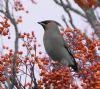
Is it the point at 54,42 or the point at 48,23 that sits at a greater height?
the point at 48,23

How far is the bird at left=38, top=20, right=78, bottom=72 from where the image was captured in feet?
17.8

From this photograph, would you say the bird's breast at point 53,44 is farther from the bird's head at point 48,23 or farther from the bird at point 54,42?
the bird's head at point 48,23

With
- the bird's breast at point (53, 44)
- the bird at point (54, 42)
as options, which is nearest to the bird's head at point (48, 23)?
the bird at point (54, 42)

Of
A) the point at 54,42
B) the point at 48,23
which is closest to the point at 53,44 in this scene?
the point at 54,42

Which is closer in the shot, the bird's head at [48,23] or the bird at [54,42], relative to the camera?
the bird at [54,42]

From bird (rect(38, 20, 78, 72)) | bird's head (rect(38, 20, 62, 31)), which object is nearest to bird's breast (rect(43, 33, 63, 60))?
bird (rect(38, 20, 78, 72))

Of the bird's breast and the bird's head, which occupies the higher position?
the bird's head

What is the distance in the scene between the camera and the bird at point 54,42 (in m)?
5.44

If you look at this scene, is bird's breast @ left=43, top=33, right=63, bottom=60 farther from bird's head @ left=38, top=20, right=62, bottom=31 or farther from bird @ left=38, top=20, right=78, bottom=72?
bird's head @ left=38, top=20, right=62, bottom=31

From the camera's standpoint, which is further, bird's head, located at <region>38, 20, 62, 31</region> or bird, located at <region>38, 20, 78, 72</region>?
bird's head, located at <region>38, 20, 62, 31</region>

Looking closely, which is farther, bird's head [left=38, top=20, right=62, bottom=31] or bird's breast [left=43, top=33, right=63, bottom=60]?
bird's head [left=38, top=20, right=62, bottom=31]

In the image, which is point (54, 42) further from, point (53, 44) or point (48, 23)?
point (48, 23)

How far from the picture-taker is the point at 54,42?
564cm

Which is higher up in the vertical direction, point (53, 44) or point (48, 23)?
point (48, 23)
